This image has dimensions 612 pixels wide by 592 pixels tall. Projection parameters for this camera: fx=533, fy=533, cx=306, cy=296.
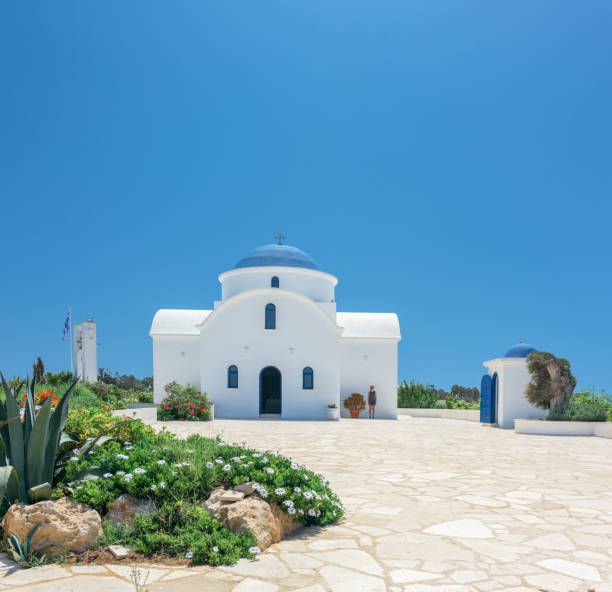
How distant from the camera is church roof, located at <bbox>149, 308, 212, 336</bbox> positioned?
2589 cm

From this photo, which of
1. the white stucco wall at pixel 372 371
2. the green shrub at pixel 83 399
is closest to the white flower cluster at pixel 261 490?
the green shrub at pixel 83 399

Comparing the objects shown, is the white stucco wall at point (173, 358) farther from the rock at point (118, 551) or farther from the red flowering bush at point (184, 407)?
the rock at point (118, 551)

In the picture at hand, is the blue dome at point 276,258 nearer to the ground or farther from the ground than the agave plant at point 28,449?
farther from the ground

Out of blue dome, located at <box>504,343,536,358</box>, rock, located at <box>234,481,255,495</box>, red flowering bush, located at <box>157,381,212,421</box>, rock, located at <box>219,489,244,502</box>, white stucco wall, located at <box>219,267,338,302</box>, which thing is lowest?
red flowering bush, located at <box>157,381,212,421</box>

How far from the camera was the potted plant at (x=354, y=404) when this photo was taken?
2402cm

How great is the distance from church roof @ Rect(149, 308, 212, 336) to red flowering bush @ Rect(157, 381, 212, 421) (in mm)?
5413

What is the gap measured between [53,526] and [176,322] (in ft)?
73.3

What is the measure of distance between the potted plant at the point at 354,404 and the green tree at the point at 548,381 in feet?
24.2

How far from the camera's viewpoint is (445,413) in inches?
1062

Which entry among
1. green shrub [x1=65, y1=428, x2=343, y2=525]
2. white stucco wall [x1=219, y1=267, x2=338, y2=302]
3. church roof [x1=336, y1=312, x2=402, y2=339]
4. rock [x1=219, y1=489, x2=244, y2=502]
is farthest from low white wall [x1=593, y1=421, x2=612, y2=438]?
rock [x1=219, y1=489, x2=244, y2=502]

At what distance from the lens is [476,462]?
10406 millimetres

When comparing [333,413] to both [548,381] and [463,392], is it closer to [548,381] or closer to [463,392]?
[548,381]

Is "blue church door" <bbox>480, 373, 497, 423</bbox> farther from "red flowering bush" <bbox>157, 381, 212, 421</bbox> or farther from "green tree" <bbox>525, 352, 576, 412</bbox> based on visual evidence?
"red flowering bush" <bbox>157, 381, 212, 421</bbox>

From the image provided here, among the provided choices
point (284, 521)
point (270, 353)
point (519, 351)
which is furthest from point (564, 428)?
point (284, 521)
